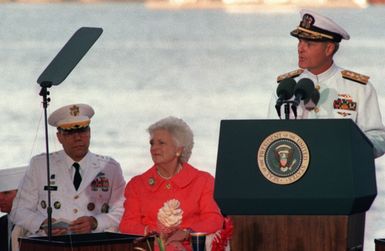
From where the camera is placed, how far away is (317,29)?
715cm

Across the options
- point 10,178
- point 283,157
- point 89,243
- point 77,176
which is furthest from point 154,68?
point 283,157

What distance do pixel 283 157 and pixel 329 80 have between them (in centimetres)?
127

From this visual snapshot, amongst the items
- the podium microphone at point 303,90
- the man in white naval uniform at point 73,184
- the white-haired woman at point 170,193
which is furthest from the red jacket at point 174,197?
the podium microphone at point 303,90

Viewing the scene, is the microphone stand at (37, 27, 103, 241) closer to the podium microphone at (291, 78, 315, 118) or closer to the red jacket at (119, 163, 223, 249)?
the red jacket at (119, 163, 223, 249)

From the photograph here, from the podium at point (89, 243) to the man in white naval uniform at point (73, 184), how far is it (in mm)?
942

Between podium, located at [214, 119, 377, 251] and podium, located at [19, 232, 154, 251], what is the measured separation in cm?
52

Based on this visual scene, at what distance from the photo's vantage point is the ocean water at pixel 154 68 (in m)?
14.4

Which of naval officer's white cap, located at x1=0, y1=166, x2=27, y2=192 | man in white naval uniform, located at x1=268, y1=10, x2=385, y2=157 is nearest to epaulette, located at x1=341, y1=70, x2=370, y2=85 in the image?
man in white naval uniform, located at x1=268, y1=10, x2=385, y2=157

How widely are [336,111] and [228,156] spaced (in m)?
1.15

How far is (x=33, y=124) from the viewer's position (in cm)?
1614

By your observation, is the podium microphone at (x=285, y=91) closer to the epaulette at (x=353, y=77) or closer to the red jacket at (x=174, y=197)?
the epaulette at (x=353, y=77)

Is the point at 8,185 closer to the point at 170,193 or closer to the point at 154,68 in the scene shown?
the point at 170,193

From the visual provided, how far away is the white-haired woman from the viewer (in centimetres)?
749

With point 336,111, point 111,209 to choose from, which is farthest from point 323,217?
point 111,209
